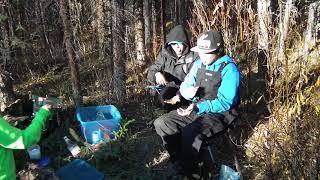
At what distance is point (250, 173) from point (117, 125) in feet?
6.08

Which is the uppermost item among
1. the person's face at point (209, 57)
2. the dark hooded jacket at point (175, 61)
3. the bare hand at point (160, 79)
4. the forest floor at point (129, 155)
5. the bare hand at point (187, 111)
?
the person's face at point (209, 57)

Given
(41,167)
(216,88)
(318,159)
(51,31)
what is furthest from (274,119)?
(51,31)

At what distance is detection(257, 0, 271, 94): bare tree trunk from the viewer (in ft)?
15.2

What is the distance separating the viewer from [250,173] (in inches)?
163

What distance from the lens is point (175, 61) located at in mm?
5324

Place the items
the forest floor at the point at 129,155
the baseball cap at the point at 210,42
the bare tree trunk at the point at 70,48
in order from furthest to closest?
the bare tree trunk at the point at 70,48 → the forest floor at the point at 129,155 → the baseball cap at the point at 210,42

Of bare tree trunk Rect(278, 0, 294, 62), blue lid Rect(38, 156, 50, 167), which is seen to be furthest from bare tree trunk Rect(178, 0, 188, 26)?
blue lid Rect(38, 156, 50, 167)

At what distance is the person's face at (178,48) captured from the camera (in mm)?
5157

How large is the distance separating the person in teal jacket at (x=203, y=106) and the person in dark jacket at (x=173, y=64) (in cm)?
54

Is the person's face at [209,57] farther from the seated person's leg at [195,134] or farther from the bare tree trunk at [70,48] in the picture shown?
the bare tree trunk at [70,48]

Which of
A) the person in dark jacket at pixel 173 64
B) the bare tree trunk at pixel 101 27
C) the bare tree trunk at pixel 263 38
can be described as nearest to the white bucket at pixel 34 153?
the person in dark jacket at pixel 173 64

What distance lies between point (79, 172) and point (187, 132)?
1221mm

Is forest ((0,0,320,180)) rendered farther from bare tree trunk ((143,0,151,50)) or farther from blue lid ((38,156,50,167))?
bare tree trunk ((143,0,151,50))

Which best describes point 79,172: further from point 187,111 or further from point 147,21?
point 147,21
